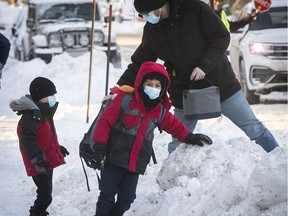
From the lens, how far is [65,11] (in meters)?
15.6

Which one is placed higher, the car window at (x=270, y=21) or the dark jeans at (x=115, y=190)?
the dark jeans at (x=115, y=190)

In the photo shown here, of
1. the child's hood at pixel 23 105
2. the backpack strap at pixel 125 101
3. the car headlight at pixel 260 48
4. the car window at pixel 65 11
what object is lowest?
the car window at pixel 65 11

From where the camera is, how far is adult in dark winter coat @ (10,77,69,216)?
5.50 metres

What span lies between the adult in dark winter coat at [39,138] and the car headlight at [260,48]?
6.37 meters

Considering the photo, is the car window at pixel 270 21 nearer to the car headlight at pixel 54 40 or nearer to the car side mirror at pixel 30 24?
the car headlight at pixel 54 40

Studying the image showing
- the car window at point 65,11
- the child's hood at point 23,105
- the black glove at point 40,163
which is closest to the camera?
the black glove at point 40,163

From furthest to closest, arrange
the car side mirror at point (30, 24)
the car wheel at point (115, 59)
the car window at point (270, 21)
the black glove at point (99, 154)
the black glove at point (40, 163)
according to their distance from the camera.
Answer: the car side mirror at point (30, 24), the car wheel at point (115, 59), the car window at point (270, 21), the black glove at point (40, 163), the black glove at point (99, 154)

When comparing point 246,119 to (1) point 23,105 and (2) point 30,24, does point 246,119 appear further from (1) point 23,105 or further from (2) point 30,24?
(2) point 30,24

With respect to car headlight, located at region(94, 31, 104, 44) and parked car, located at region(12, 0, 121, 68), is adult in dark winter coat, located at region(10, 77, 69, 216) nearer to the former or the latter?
parked car, located at region(12, 0, 121, 68)

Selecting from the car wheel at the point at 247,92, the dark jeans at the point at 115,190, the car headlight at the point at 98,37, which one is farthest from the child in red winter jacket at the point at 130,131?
the car headlight at the point at 98,37

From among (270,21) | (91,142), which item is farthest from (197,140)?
(270,21)

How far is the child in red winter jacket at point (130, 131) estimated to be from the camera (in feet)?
16.2

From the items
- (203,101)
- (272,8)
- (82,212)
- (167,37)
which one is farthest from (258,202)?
(272,8)

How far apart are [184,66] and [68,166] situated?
251cm
